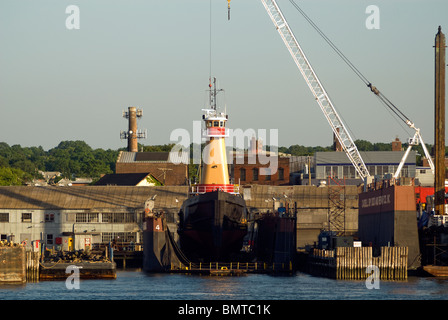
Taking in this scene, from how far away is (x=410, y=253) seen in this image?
281 ft

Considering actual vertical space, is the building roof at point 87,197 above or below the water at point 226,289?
above

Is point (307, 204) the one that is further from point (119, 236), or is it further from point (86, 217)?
point (86, 217)

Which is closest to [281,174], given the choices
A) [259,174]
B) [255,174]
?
[259,174]

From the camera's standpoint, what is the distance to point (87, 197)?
427 feet

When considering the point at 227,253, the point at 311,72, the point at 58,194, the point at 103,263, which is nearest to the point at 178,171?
the point at 311,72

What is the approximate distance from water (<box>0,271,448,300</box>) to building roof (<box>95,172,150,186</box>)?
73705mm

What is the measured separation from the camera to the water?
6694 centimetres

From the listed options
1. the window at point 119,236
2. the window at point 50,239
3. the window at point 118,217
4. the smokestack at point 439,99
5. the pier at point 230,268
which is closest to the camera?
the pier at point 230,268

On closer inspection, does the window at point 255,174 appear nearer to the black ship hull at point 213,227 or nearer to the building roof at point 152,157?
the building roof at point 152,157

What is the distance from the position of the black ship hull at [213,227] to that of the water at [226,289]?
964 cm

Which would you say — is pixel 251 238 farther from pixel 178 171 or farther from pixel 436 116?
pixel 178 171

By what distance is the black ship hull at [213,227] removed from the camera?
307ft

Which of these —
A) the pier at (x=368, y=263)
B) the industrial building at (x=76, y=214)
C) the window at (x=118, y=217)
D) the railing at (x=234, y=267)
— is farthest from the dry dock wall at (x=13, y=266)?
the window at (x=118, y=217)

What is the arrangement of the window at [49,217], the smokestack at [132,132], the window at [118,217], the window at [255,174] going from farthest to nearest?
the smokestack at [132,132] < the window at [255,174] < the window at [49,217] < the window at [118,217]
